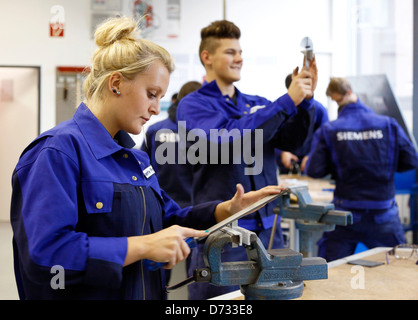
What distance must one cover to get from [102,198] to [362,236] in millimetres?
2188

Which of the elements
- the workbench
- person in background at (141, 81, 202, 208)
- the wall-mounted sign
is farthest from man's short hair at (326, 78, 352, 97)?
the wall-mounted sign

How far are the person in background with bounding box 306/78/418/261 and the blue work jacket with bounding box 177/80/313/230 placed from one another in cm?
107

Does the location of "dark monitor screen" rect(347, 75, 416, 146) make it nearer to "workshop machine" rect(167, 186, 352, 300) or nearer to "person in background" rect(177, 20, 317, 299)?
"person in background" rect(177, 20, 317, 299)

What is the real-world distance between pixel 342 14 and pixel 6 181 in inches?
151

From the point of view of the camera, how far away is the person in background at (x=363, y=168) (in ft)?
9.56

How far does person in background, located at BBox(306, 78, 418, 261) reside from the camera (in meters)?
2.91

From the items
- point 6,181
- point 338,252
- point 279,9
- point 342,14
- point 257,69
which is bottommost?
point 338,252

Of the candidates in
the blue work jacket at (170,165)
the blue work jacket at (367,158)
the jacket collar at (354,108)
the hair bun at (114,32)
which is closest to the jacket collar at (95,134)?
the hair bun at (114,32)

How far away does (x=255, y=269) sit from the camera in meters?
1.12

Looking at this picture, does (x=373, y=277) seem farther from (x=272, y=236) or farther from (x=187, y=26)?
(x=187, y=26)

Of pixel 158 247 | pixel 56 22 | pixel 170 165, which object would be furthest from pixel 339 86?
pixel 158 247

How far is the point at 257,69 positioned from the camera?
3178mm

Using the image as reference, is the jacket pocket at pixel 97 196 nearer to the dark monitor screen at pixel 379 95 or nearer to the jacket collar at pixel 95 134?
the jacket collar at pixel 95 134
